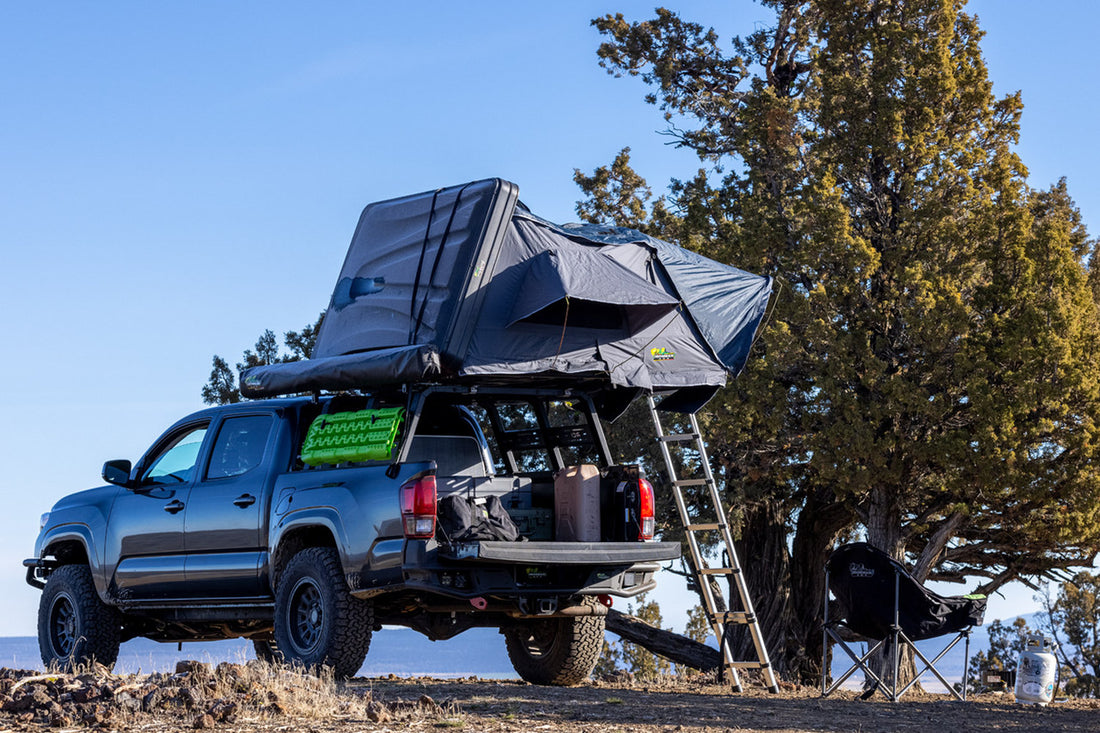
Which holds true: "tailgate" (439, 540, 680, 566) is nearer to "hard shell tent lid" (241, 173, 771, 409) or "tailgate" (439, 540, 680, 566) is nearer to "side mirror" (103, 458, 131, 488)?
"hard shell tent lid" (241, 173, 771, 409)

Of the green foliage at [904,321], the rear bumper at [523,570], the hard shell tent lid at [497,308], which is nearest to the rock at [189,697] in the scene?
the rear bumper at [523,570]

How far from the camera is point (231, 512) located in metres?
9.80

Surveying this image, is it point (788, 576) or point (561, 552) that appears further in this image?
point (788, 576)

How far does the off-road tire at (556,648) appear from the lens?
10.1m

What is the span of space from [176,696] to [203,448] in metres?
3.43

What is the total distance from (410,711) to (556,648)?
9.98ft

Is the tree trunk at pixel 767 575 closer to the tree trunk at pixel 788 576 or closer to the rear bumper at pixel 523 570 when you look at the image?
the tree trunk at pixel 788 576

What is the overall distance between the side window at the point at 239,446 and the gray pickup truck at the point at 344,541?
0.05ft

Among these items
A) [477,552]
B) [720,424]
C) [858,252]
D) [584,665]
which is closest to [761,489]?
[720,424]

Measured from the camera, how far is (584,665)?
10.2 metres

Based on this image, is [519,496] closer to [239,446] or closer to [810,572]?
[239,446]

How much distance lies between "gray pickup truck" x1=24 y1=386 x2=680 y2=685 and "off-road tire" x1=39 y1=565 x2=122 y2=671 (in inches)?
0.7

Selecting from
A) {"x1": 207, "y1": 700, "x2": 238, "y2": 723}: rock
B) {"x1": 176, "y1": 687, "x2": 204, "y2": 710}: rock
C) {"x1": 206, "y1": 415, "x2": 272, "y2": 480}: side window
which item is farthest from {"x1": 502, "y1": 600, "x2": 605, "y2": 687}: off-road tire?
{"x1": 207, "y1": 700, "x2": 238, "y2": 723}: rock

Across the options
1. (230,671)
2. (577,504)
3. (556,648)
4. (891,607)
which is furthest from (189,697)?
(891,607)
